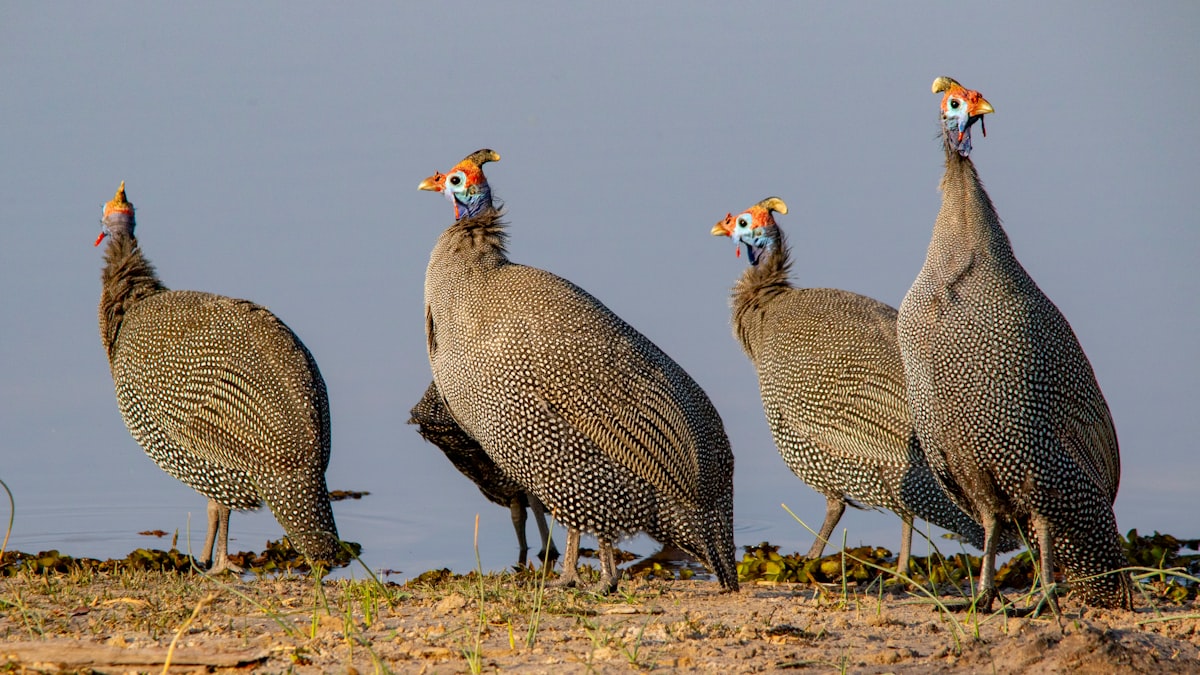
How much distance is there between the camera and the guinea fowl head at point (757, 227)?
8688 millimetres

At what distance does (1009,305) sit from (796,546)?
121 inches

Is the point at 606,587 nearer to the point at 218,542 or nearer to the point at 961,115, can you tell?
the point at 218,542

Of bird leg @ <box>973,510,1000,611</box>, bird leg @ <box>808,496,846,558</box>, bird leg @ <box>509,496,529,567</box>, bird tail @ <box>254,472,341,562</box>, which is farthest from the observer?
bird leg @ <box>509,496,529,567</box>

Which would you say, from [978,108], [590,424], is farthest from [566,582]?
[978,108]

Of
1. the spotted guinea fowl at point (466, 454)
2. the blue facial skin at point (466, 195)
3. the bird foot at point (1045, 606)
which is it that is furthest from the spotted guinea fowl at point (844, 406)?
the blue facial skin at point (466, 195)

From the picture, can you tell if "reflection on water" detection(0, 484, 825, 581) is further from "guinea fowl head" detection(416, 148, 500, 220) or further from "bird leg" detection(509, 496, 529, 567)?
"guinea fowl head" detection(416, 148, 500, 220)

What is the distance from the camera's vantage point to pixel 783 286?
27.5ft

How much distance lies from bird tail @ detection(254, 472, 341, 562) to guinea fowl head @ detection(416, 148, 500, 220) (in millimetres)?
1645

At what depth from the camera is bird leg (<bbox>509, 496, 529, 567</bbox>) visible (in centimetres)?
815

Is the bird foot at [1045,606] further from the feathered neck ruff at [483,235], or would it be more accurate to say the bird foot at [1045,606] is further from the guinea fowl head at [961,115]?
the feathered neck ruff at [483,235]

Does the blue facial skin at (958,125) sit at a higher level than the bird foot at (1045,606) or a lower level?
higher

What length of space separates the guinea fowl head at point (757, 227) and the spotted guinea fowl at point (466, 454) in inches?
82.5

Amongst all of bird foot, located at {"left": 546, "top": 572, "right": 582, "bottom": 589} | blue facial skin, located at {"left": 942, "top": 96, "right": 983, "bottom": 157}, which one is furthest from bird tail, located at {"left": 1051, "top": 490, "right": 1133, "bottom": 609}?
bird foot, located at {"left": 546, "top": 572, "right": 582, "bottom": 589}

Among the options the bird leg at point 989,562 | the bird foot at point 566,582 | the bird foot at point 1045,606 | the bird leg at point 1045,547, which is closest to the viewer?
the bird foot at point 1045,606
